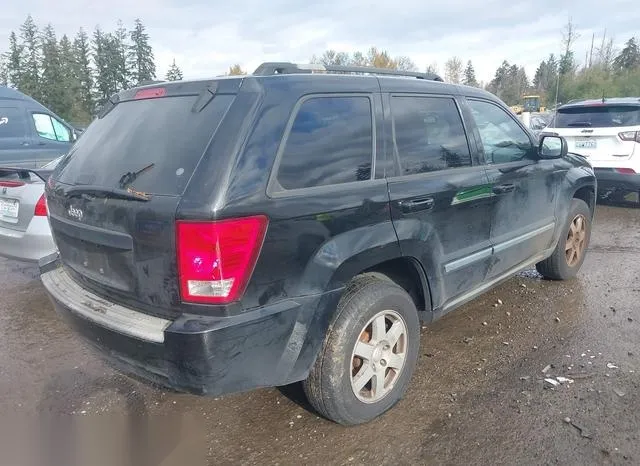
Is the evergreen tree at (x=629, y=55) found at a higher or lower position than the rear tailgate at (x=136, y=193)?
higher

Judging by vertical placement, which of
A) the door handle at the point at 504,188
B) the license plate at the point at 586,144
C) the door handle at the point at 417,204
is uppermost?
the door handle at the point at 417,204

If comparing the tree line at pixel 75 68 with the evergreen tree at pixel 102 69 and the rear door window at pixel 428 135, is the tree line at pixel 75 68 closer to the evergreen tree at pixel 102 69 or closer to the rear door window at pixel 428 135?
the evergreen tree at pixel 102 69

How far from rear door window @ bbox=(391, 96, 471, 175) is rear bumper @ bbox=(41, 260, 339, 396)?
1.06m

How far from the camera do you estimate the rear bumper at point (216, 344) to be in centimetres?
215

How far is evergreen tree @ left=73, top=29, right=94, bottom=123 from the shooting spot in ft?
156

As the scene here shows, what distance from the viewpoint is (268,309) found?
2246 millimetres

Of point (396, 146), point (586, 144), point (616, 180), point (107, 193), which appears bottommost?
point (616, 180)

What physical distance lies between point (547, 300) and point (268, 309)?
3279 mm

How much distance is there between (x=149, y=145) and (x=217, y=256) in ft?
2.54

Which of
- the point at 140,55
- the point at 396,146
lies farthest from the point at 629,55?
the point at 396,146

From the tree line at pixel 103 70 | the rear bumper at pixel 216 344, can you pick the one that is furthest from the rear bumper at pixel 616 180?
the tree line at pixel 103 70

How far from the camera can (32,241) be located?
4.46 m

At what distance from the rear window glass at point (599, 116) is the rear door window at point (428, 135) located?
→ 5.82 metres

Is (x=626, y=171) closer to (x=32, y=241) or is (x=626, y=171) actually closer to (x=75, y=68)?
(x=32, y=241)
